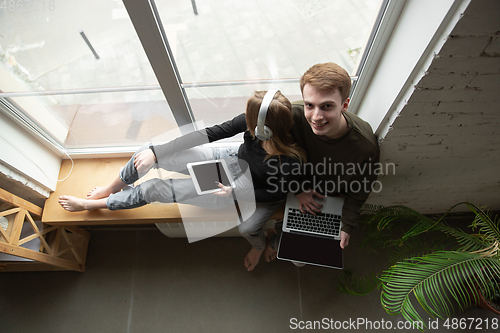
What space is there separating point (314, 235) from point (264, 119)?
2.20ft

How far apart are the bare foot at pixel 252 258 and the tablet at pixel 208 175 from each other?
0.60 m

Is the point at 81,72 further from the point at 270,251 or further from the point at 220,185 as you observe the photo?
the point at 270,251

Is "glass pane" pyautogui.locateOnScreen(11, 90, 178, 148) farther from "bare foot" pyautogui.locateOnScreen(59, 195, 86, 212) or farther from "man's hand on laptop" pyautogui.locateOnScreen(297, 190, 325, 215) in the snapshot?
"man's hand on laptop" pyautogui.locateOnScreen(297, 190, 325, 215)

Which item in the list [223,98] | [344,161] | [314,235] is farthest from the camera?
[223,98]

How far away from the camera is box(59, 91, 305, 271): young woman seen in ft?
4.72

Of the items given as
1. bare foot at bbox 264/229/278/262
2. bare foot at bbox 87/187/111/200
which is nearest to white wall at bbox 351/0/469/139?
bare foot at bbox 264/229/278/262

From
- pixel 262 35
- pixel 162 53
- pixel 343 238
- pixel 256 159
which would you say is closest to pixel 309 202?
pixel 343 238

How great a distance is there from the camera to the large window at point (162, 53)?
117cm

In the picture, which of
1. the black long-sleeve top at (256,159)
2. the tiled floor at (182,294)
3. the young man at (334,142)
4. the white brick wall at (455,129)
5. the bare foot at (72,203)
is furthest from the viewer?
the tiled floor at (182,294)

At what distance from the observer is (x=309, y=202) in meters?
1.52

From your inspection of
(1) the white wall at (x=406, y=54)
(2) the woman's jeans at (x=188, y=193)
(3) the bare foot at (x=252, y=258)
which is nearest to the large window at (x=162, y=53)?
(1) the white wall at (x=406, y=54)

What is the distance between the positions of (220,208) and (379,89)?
0.99 meters

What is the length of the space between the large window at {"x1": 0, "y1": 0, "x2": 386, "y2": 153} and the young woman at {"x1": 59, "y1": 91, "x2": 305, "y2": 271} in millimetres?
204

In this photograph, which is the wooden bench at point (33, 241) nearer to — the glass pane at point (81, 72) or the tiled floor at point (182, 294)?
the tiled floor at point (182, 294)
